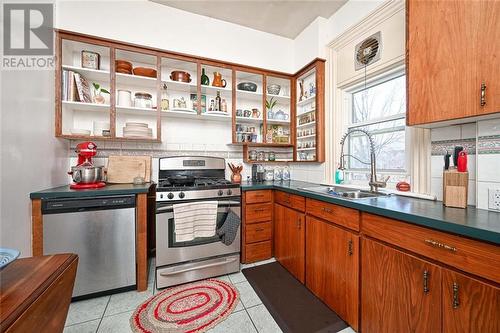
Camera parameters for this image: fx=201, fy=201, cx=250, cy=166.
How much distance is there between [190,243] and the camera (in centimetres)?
200

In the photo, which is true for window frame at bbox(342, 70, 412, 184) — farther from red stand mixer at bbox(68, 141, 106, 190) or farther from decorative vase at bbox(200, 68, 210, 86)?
red stand mixer at bbox(68, 141, 106, 190)

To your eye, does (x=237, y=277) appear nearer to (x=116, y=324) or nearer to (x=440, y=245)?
(x=116, y=324)

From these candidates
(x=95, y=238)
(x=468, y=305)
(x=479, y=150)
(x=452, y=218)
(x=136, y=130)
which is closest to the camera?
(x=468, y=305)

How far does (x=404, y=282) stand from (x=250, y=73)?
2647 millimetres

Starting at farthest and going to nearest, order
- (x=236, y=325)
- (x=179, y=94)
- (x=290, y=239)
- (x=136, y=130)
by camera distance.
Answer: (x=179, y=94), (x=136, y=130), (x=290, y=239), (x=236, y=325)

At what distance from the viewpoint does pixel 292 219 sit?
205 cm

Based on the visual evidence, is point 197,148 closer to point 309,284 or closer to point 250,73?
point 250,73

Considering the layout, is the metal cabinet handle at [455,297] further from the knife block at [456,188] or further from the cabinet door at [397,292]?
the knife block at [456,188]

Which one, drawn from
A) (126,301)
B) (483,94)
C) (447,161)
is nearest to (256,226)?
(126,301)

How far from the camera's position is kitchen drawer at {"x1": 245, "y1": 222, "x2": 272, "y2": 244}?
2314 mm

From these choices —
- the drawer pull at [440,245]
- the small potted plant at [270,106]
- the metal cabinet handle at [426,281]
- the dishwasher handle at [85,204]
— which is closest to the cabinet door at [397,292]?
the metal cabinet handle at [426,281]

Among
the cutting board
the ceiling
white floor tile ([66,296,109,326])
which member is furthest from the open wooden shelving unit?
white floor tile ([66,296,109,326])

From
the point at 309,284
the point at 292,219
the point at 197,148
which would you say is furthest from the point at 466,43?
the point at 197,148

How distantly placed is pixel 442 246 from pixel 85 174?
8.60 ft
